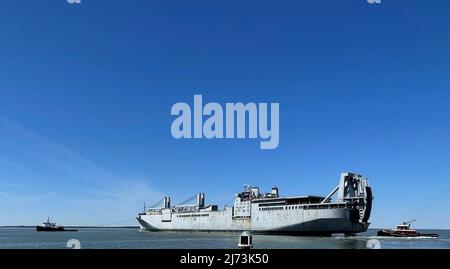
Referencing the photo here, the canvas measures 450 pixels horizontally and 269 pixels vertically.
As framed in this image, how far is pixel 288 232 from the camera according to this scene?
62.6 meters

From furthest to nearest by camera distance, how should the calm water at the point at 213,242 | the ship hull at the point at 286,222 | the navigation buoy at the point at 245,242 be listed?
the ship hull at the point at 286,222
the calm water at the point at 213,242
the navigation buoy at the point at 245,242

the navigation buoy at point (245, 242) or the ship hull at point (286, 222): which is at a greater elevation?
the navigation buoy at point (245, 242)

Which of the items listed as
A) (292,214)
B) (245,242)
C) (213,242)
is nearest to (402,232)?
(292,214)

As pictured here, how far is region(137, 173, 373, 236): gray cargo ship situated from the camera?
5831cm

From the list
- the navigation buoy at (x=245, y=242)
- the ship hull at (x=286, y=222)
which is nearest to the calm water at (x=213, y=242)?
the ship hull at (x=286, y=222)

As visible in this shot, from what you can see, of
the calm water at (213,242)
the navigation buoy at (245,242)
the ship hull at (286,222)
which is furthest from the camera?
the ship hull at (286,222)

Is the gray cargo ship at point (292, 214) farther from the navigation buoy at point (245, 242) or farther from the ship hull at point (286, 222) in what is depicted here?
the navigation buoy at point (245, 242)

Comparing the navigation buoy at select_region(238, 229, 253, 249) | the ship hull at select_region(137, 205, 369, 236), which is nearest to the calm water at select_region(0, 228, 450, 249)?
the ship hull at select_region(137, 205, 369, 236)

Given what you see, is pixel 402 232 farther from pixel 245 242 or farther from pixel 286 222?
pixel 245 242

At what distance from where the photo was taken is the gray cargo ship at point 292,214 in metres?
58.3

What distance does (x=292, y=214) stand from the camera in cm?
6172
